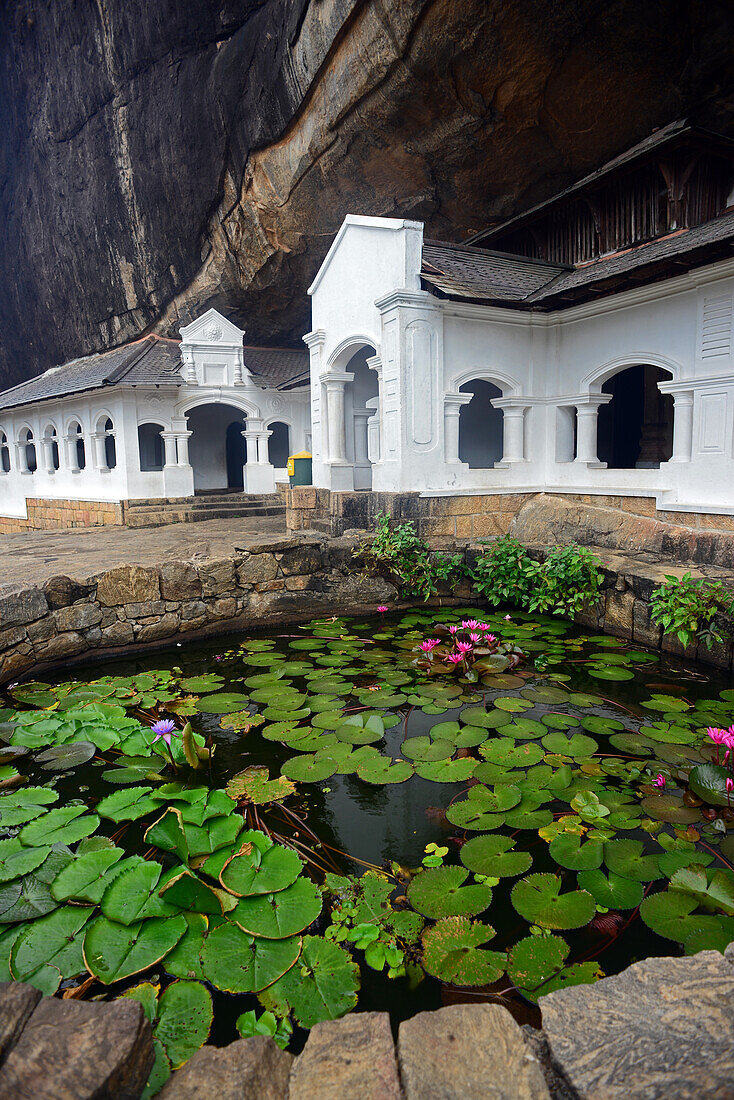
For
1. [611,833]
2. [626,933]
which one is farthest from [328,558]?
[626,933]

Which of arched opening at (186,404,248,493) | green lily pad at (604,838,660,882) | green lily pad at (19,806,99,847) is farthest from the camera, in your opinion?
arched opening at (186,404,248,493)

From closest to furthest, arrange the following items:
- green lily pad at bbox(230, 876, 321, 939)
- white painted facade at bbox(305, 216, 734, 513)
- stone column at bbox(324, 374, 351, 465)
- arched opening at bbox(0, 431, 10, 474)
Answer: green lily pad at bbox(230, 876, 321, 939), white painted facade at bbox(305, 216, 734, 513), stone column at bbox(324, 374, 351, 465), arched opening at bbox(0, 431, 10, 474)

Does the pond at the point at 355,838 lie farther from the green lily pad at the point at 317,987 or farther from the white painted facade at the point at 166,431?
Result: the white painted facade at the point at 166,431

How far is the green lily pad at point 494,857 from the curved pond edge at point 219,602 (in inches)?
126

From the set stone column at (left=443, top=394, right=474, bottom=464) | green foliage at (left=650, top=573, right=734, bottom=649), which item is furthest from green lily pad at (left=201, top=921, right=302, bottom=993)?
stone column at (left=443, top=394, right=474, bottom=464)

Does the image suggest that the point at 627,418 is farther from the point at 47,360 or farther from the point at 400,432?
the point at 47,360

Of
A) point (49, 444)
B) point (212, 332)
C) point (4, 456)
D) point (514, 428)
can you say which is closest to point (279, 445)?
point (212, 332)

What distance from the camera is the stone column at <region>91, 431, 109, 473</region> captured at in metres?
14.8

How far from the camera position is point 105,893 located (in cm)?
245

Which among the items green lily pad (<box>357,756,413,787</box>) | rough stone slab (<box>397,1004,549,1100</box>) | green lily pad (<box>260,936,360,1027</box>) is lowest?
Result: green lily pad (<box>260,936,360,1027</box>)

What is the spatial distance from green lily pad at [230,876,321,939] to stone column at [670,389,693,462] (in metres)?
6.96

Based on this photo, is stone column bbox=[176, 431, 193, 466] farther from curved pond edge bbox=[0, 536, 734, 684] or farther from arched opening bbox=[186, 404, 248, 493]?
curved pond edge bbox=[0, 536, 734, 684]

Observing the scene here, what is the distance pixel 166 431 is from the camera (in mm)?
14531

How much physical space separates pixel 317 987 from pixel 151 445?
15.9 meters
